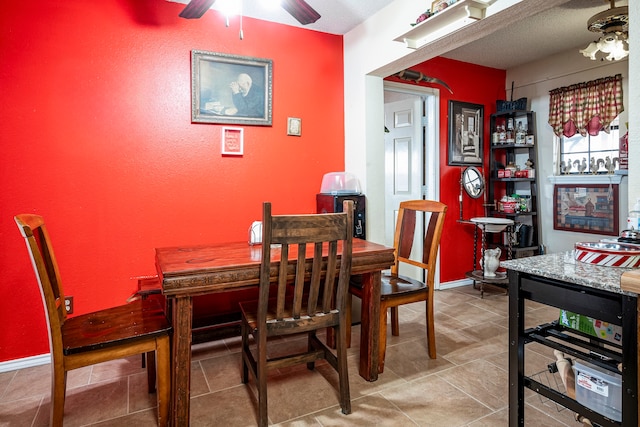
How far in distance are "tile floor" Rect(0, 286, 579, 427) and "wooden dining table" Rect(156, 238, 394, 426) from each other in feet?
0.77

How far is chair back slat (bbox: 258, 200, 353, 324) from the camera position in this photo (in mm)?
1624

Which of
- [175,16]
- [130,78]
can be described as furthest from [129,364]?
[175,16]

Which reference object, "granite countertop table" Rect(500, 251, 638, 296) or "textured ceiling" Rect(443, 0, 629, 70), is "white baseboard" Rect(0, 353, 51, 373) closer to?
"granite countertop table" Rect(500, 251, 638, 296)

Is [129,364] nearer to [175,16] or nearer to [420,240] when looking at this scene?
[175,16]

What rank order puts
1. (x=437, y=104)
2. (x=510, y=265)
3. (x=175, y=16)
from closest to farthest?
1. (x=510, y=265)
2. (x=175, y=16)
3. (x=437, y=104)

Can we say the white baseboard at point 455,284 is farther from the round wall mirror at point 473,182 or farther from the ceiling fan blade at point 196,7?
the ceiling fan blade at point 196,7

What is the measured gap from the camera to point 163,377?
5.50 ft

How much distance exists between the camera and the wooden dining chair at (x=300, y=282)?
5.40ft

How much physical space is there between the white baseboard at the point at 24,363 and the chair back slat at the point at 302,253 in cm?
Result: 177

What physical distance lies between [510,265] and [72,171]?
8.56 ft

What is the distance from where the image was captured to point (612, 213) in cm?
342

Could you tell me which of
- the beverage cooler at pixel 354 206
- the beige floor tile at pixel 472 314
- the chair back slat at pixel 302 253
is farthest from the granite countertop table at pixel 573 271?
the beige floor tile at pixel 472 314

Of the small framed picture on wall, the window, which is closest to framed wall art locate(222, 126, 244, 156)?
the small framed picture on wall

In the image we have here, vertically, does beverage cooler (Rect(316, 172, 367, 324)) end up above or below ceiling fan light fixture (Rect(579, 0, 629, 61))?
below
